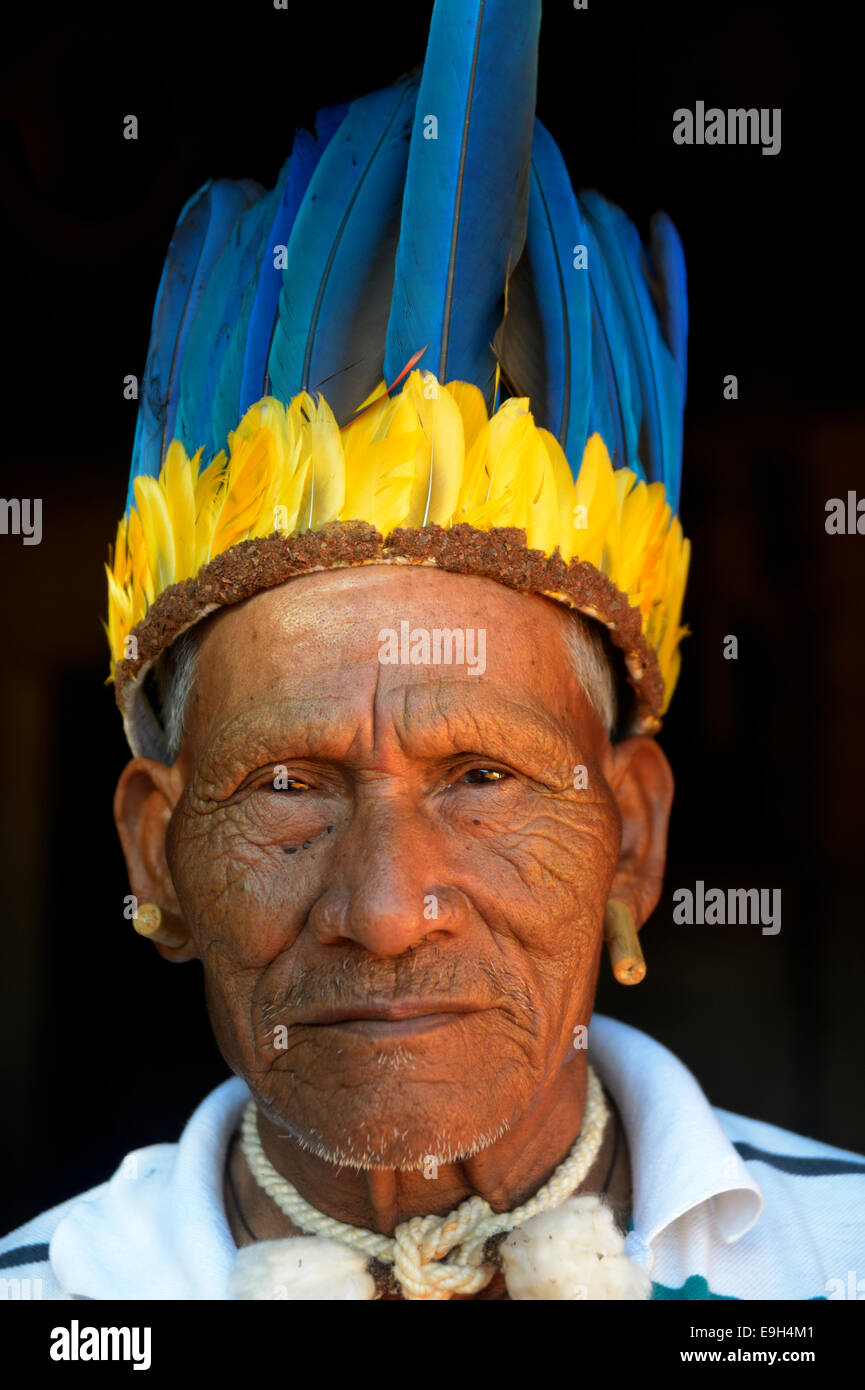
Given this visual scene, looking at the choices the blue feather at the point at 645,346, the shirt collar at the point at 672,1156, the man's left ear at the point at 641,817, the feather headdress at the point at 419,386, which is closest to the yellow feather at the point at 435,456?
the feather headdress at the point at 419,386

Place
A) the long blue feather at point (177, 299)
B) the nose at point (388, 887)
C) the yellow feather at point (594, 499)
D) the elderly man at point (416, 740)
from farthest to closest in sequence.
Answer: the long blue feather at point (177, 299) → the yellow feather at point (594, 499) → the elderly man at point (416, 740) → the nose at point (388, 887)

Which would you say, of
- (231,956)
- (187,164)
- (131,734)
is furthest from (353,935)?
(187,164)

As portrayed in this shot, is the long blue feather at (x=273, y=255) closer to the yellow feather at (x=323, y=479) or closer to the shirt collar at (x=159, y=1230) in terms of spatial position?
the yellow feather at (x=323, y=479)

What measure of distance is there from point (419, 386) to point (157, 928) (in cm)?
123

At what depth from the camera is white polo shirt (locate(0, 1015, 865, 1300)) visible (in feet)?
8.48

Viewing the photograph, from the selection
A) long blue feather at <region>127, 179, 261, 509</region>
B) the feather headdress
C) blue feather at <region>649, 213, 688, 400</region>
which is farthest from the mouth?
blue feather at <region>649, 213, 688, 400</region>

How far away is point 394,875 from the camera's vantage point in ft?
7.55

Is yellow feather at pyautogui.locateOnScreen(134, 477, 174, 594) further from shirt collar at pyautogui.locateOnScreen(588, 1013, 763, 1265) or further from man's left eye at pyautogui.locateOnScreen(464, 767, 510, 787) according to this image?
shirt collar at pyautogui.locateOnScreen(588, 1013, 763, 1265)

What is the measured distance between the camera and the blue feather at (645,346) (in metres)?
2.93

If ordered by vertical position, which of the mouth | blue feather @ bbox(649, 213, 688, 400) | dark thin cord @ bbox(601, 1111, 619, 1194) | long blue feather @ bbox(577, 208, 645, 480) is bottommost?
dark thin cord @ bbox(601, 1111, 619, 1194)

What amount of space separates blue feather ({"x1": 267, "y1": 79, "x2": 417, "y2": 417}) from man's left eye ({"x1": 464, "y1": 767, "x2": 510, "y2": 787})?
718 mm

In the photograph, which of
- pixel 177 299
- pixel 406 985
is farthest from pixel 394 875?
pixel 177 299

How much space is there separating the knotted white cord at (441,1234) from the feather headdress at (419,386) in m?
0.98

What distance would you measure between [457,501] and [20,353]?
6.26 feet
